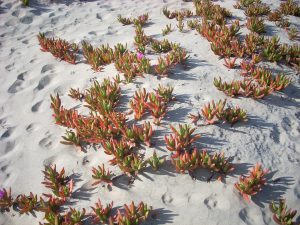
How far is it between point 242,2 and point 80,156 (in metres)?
8.02

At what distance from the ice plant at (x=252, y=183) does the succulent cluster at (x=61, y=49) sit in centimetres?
545

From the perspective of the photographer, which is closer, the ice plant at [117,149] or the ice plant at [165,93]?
the ice plant at [117,149]

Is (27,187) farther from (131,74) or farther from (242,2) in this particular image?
(242,2)

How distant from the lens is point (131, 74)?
252 inches

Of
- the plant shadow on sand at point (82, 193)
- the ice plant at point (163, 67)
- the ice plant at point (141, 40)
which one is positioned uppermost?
the ice plant at point (141, 40)

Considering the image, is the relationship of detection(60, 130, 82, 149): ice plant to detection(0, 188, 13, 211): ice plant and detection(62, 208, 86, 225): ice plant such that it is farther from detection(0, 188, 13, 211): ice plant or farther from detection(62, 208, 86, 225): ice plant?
detection(62, 208, 86, 225): ice plant

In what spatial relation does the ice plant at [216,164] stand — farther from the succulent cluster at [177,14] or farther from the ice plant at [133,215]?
the succulent cluster at [177,14]

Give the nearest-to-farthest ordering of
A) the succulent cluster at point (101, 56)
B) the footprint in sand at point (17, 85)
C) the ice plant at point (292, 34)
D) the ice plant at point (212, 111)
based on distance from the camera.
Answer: the ice plant at point (212, 111)
the footprint in sand at point (17, 85)
the succulent cluster at point (101, 56)
the ice plant at point (292, 34)

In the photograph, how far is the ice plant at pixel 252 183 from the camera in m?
4.08

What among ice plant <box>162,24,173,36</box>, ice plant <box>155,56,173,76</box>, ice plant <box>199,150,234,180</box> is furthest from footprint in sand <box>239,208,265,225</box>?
ice plant <box>162,24,173,36</box>

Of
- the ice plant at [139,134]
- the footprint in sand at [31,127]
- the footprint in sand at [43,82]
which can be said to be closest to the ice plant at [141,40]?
the footprint in sand at [43,82]

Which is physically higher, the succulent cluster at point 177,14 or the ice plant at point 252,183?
the succulent cluster at point 177,14

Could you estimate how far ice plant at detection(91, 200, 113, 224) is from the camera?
3967 millimetres

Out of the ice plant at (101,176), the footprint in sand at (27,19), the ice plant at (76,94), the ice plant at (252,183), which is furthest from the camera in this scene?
the footprint in sand at (27,19)
